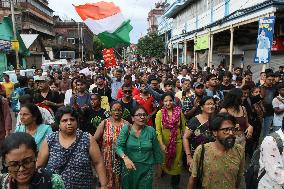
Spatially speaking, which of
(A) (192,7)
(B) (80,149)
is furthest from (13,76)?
(A) (192,7)

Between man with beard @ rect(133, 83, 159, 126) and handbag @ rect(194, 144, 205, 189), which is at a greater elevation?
man with beard @ rect(133, 83, 159, 126)

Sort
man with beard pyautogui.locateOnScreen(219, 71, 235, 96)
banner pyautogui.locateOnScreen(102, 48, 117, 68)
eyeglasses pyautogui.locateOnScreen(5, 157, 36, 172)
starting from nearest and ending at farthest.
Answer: eyeglasses pyautogui.locateOnScreen(5, 157, 36, 172)
man with beard pyautogui.locateOnScreen(219, 71, 235, 96)
banner pyautogui.locateOnScreen(102, 48, 117, 68)

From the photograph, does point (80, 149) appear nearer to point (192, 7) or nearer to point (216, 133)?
point (216, 133)

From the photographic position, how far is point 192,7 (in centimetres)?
3366

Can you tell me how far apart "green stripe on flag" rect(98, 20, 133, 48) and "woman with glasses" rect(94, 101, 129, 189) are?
774cm

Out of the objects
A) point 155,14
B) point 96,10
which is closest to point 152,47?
point 96,10

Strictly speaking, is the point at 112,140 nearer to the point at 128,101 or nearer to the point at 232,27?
the point at 128,101

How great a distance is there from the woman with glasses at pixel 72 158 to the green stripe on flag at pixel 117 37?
354 inches

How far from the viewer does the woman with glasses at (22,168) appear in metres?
2.18

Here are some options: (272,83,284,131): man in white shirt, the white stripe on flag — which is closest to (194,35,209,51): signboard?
the white stripe on flag

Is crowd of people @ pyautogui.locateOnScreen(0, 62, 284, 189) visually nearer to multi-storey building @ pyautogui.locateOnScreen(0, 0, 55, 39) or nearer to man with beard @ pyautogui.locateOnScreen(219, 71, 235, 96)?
man with beard @ pyautogui.locateOnScreen(219, 71, 235, 96)

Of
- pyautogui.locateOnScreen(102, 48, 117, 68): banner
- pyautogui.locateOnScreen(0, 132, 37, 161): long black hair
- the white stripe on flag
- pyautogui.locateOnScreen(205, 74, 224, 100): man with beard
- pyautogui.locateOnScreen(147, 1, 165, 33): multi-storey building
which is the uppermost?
pyautogui.locateOnScreen(147, 1, 165, 33): multi-storey building

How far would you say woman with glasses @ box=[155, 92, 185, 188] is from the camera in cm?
551

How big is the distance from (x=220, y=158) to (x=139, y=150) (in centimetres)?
135
